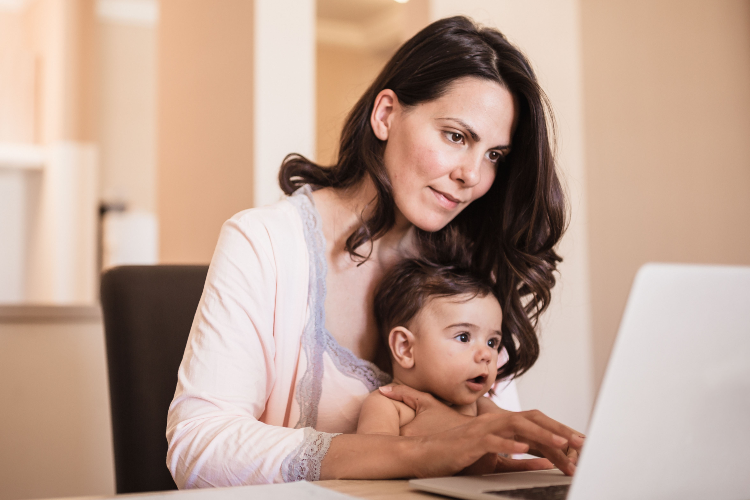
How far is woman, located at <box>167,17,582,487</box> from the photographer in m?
0.96

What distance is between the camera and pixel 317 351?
3.95ft

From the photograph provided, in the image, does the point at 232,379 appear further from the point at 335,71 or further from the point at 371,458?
the point at 335,71

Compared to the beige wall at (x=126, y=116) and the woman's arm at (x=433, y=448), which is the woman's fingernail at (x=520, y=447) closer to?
the woman's arm at (x=433, y=448)

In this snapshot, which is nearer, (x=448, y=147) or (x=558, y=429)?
(x=558, y=429)

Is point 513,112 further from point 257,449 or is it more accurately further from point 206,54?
point 206,54

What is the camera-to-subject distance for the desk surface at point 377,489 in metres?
0.65

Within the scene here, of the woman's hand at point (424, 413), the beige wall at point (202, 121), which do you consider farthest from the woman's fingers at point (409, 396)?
the beige wall at point (202, 121)

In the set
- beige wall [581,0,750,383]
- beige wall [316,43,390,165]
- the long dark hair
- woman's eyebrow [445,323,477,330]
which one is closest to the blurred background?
beige wall [581,0,750,383]

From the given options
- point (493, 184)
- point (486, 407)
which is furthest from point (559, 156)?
point (486, 407)

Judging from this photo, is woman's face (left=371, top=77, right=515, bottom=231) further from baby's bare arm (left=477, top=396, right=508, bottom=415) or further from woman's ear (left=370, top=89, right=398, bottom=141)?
baby's bare arm (left=477, top=396, right=508, bottom=415)

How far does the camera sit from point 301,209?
127 cm

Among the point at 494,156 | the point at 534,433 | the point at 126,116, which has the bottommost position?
the point at 534,433

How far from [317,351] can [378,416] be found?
0.18 m

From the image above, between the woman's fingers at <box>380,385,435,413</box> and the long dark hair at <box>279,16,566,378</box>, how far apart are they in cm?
27
